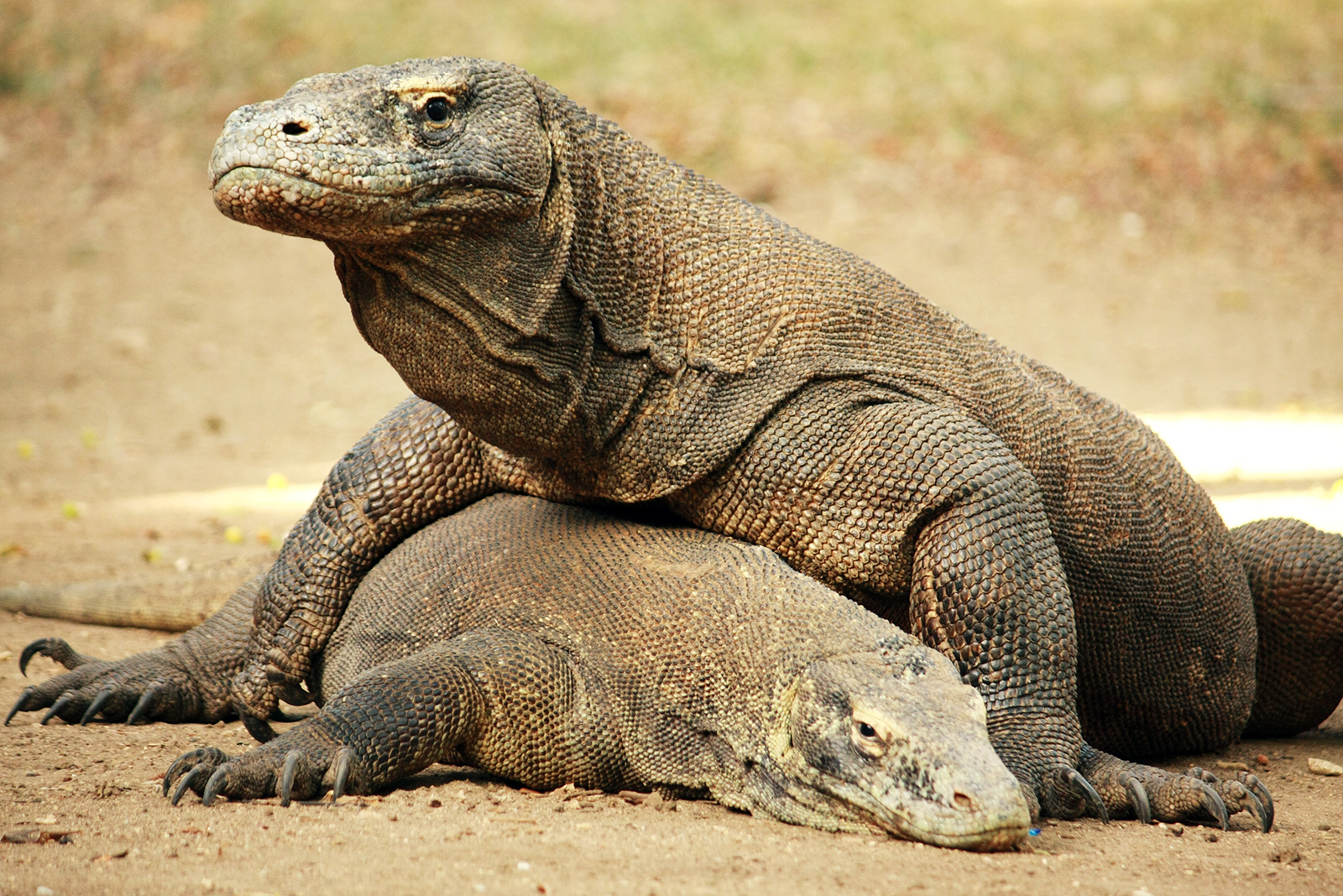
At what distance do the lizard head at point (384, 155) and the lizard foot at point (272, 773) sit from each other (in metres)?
1.24

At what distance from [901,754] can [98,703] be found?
2.84m

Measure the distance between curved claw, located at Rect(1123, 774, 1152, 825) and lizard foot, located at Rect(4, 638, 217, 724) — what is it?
3010 millimetres

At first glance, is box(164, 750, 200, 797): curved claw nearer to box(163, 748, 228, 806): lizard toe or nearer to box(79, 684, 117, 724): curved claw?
box(163, 748, 228, 806): lizard toe

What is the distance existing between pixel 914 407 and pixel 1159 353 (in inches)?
388

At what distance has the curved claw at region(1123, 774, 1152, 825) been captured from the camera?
3.65 m

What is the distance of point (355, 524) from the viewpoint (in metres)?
4.55

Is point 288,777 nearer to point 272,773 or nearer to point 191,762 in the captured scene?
point 272,773

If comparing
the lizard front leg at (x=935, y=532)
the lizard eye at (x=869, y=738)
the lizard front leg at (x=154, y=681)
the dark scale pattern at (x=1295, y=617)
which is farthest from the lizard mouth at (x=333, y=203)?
the dark scale pattern at (x=1295, y=617)

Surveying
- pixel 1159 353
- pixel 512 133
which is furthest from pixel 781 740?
pixel 1159 353

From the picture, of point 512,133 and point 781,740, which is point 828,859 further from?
point 512,133

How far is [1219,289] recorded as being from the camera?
14.3 metres

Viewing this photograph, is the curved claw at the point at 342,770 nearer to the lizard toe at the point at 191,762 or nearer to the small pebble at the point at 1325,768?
the lizard toe at the point at 191,762

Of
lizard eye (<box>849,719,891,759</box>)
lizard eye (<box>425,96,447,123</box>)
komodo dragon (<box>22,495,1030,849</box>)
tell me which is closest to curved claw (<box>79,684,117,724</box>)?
komodo dragon (<box>22,495,1030,849</box>)

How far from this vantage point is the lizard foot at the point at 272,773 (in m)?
3.41
